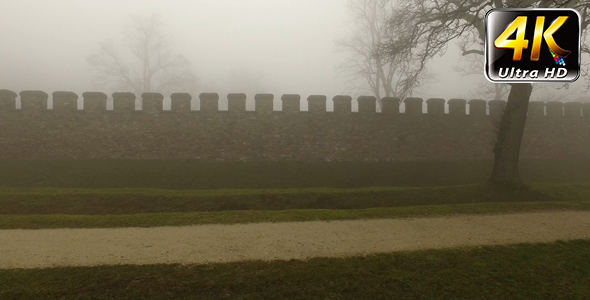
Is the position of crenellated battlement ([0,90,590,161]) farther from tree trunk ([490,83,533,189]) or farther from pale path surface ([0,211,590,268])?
pale path surface ([0,211,590,268])

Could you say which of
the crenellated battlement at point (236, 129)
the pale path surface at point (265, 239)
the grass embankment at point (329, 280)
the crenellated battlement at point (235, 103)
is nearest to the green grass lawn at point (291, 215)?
the grass embankment at point (329, 280)

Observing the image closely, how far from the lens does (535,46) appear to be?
20.2ft

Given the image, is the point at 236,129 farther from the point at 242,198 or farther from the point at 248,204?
the point at 248,204

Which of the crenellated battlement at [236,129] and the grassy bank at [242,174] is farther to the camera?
the crenellated battlement at [236,129]

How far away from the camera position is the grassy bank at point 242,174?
10883mm

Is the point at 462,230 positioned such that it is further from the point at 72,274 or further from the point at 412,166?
the point at 412,166

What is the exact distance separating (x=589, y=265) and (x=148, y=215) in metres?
7.41

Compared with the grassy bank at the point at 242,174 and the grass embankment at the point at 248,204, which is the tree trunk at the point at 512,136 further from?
the grassy bank at the point at 242,174

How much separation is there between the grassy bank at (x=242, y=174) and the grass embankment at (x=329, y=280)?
272 inches

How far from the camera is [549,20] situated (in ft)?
20.9

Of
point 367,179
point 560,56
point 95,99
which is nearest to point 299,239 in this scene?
point 560,56

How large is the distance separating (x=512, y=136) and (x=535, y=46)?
15.8ft

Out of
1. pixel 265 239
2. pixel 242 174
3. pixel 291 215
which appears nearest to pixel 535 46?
pixel 291 215

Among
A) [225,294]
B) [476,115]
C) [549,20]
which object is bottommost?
[225,294]
